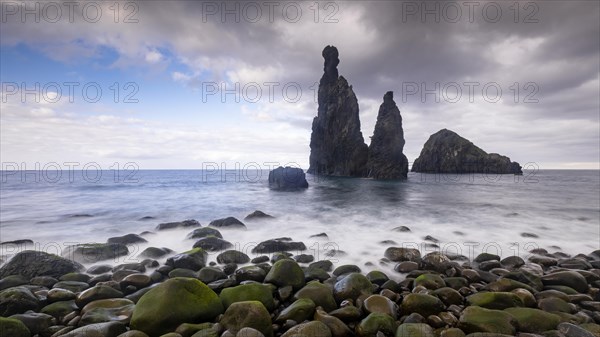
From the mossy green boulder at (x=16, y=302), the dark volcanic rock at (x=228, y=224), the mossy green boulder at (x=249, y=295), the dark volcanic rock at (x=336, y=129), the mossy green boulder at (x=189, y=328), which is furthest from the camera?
the dark volcanic rock at (x=336, y=129)

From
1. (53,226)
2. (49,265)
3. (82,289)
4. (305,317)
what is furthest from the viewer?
(53,226)

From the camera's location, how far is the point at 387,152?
225 feet

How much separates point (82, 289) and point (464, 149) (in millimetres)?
118639

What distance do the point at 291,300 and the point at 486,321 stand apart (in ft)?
11.7

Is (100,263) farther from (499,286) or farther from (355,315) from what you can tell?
(499,286)

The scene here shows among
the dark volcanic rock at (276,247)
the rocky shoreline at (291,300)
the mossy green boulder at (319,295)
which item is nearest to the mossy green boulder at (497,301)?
the rocky shoreline at (291,300)

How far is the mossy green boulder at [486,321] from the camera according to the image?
194 inches

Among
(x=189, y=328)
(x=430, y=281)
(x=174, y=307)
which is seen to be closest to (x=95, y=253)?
(x=174, y=307)

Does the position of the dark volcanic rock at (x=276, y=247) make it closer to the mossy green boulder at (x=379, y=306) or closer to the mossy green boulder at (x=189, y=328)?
the mossy green boulder at (x=379, y=306)

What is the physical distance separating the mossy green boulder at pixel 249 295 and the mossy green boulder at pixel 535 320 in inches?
176

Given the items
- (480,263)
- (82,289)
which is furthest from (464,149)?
(82,289)

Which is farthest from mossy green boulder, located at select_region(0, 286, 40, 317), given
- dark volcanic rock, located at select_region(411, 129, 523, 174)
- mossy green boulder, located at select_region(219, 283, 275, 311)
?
dark volcanic rock, located at select_region(411, 129, 523, 174)

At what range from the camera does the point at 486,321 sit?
504cm

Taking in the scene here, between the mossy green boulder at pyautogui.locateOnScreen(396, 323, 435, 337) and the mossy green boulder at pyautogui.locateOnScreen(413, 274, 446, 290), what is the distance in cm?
203
